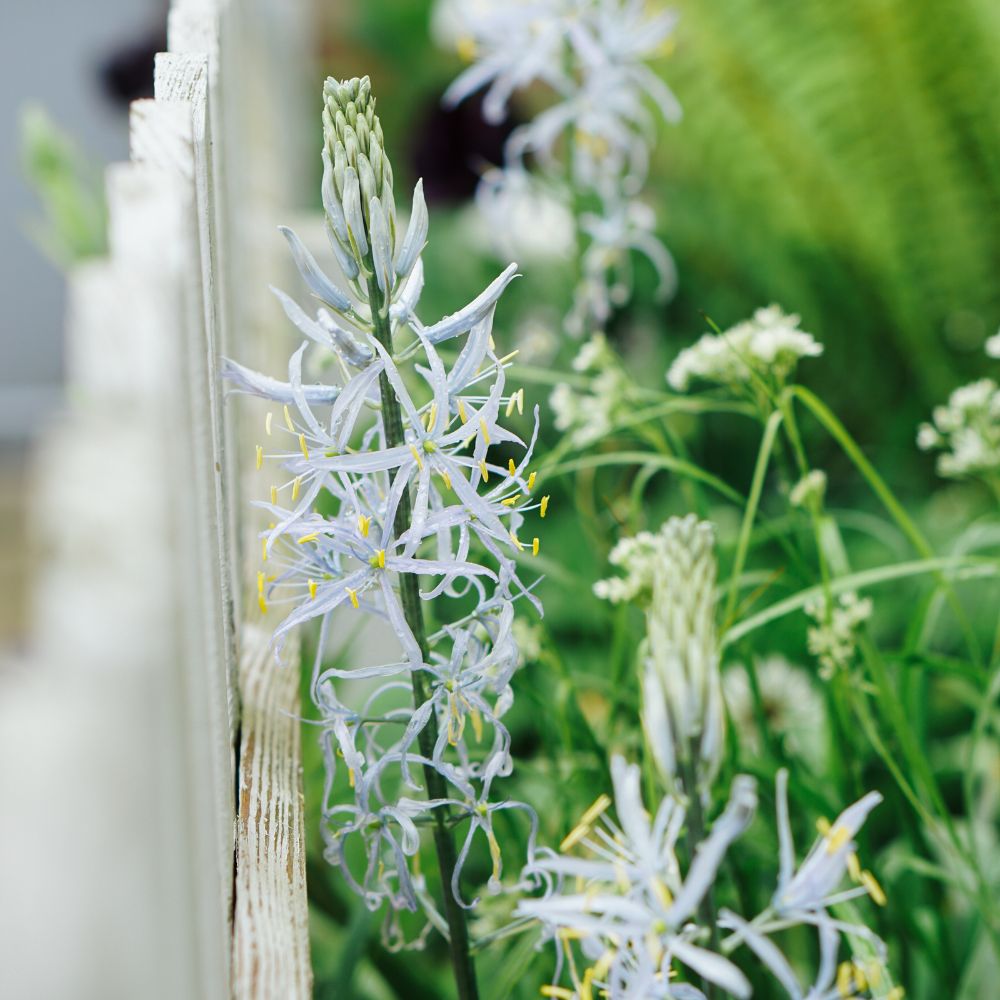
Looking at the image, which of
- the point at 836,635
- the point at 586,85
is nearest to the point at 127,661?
the point at 836,635

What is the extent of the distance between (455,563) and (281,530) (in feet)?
0.21

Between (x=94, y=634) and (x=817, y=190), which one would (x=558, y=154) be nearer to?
(x=817, y=190)

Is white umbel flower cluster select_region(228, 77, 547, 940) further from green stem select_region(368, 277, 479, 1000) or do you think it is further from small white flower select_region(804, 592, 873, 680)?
small white flower select_region(804, 592, 873, 680)

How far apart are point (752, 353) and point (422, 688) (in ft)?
0.82

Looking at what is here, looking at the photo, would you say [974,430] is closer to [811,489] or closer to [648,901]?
[811,489]

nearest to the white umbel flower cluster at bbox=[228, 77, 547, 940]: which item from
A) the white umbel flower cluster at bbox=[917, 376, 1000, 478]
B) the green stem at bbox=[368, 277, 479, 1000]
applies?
the green stem at bbox=[368, 277, 479, 1000]

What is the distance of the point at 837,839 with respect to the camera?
1.19 ft

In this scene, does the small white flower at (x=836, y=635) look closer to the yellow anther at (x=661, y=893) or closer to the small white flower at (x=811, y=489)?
the small white flower at (x=811, y=489)

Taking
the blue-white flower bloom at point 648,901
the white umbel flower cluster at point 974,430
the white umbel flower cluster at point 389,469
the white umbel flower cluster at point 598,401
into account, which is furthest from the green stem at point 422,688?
the white umbel flower cluster at point 974,430

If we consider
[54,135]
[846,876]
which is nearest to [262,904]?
[846,876]

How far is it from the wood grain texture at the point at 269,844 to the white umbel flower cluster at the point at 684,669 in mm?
161

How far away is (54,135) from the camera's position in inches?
40.3

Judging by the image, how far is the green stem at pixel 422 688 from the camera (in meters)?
0.42

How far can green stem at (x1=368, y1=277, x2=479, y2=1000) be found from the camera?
0.42m
